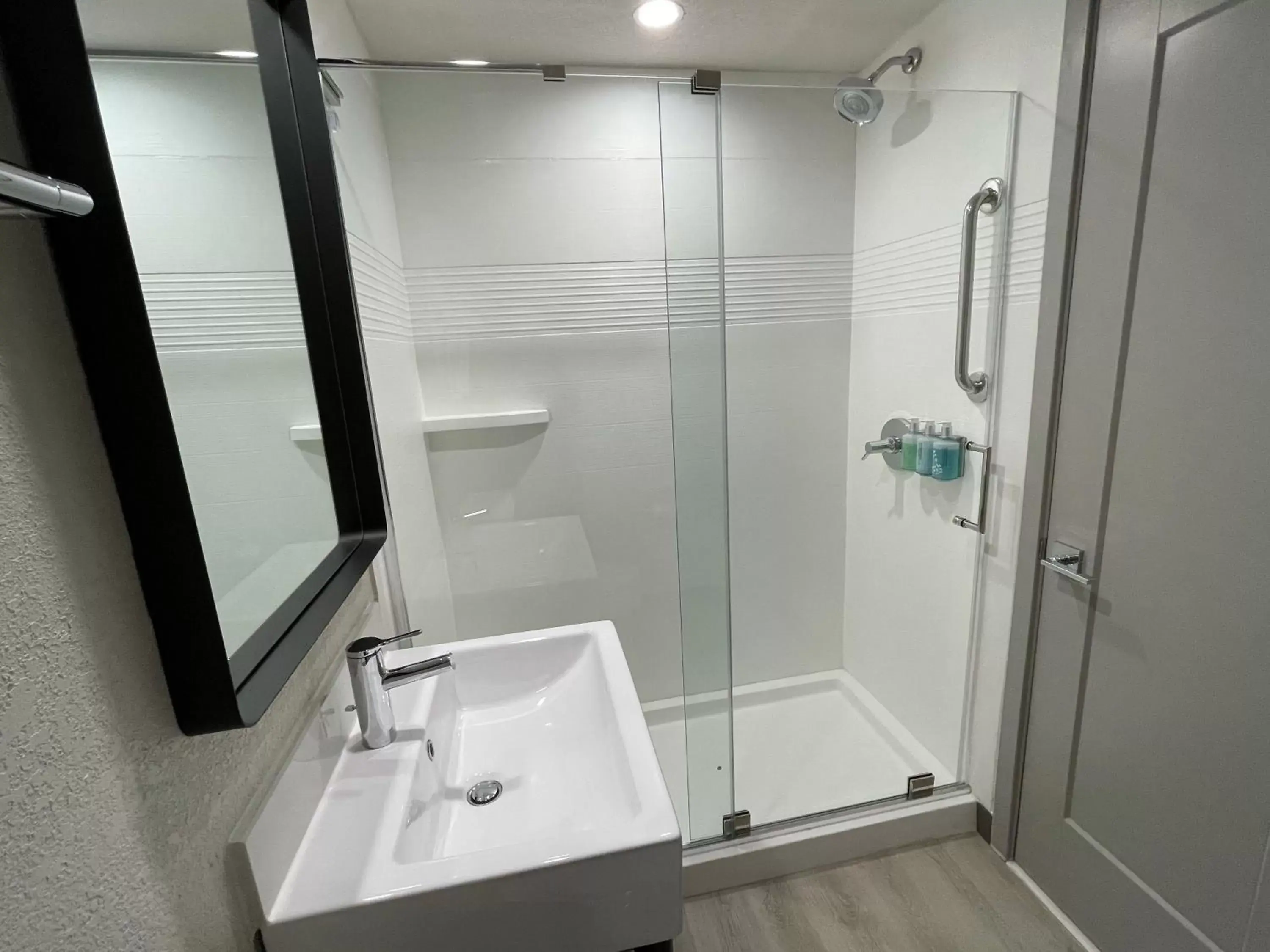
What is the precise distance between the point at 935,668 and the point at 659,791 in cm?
145

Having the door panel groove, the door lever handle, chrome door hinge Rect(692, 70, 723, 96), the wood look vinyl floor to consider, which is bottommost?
the wood look vinyl floor

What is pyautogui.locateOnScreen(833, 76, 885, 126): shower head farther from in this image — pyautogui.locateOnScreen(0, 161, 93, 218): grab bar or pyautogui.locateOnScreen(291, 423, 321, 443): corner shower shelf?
pyautogui.locateOnScreen(0, 161, 93, 218): grab bar

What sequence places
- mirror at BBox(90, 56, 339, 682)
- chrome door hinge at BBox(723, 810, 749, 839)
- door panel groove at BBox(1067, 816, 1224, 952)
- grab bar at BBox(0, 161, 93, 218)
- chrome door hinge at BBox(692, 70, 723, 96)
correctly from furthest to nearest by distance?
chrome door hinge at BBox(723, 810, 749, 839) → chrome door hinge at BBox(692, 70, 723, 96) → door panel groove at BBox(1067, 816, 1224, 952) → mirror at BBox(90, 56, 339, 682) → grab bar at BBox(0, 161, 93, 218)

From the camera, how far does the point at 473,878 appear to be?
667 mm

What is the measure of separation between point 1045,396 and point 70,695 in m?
1.68

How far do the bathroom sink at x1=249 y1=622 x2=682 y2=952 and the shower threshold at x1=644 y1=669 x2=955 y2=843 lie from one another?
683 mm

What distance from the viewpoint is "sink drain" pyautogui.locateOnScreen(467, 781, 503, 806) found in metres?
0.98

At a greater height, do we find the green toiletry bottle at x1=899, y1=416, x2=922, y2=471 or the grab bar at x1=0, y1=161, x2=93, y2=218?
the grab bar at x1=0, y1=161, x2=93, y2=218

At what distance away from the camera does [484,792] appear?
1.00 metres

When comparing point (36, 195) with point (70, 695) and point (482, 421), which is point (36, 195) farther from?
point (482, 421)

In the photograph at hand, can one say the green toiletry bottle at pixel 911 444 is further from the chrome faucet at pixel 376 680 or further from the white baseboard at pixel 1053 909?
the chrome faucet at pixel 376 680

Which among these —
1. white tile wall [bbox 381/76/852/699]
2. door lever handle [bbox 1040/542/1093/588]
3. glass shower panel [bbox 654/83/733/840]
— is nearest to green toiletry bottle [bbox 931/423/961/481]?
door lever handle [bbox 1040/542/1093/588]

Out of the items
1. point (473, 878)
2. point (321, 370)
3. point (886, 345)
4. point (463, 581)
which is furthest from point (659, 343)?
point (473, 878)

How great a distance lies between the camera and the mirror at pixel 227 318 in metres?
0.59
